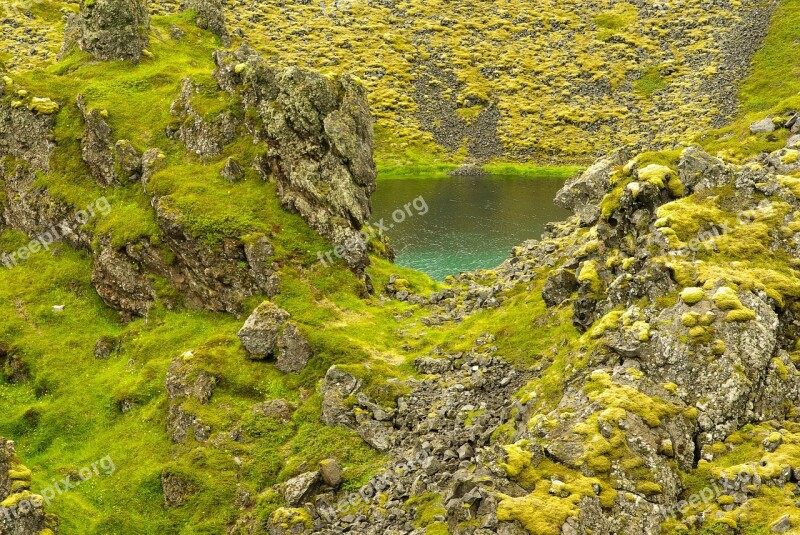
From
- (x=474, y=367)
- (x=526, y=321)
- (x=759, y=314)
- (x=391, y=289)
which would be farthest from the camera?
(x=391, y=289)

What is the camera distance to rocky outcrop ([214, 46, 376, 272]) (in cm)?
5109

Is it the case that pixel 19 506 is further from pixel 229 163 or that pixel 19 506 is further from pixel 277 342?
pixel 229 163

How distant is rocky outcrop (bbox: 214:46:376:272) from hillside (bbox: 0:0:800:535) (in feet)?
0.66

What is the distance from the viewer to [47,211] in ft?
185

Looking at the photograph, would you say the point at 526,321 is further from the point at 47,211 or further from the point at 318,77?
the point at 47,211

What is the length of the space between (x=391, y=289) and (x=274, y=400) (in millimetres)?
16120

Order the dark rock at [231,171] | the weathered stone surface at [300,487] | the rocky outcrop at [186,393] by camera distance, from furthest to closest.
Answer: the dark rock at [231,171] < the rocky outcrop at [186,393] < the weathered stone surface at [300,487]

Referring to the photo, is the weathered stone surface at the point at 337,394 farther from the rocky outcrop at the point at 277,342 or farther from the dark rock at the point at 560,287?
the dark rock at the point at 560,287

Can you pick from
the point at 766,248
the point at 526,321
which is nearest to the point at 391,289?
the point at 526,321

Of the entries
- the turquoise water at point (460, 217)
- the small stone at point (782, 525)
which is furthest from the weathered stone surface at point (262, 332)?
the turquoise water at point (460, 217)

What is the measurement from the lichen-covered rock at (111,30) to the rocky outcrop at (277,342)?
1538 inches

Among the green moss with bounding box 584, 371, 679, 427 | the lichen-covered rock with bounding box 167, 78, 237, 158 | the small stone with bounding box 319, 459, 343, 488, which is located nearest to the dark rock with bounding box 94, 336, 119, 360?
the lichen-covered rock with bounding box 167, 78, 237, 158

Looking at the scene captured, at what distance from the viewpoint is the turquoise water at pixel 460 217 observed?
74062mm

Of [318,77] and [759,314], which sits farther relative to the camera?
[318,77]
